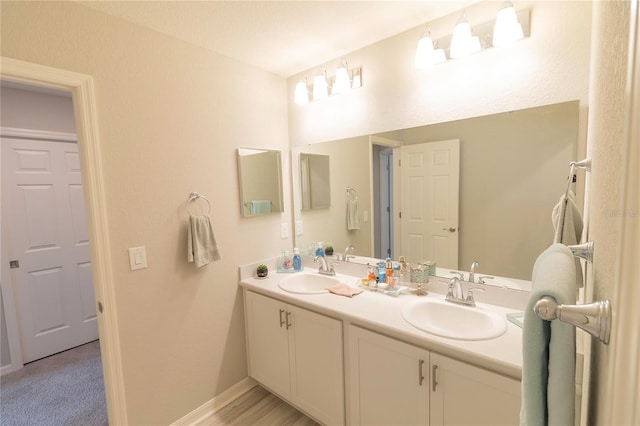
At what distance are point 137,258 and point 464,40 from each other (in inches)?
80.1

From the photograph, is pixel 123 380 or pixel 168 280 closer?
pixel 123 380

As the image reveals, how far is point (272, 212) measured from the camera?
7.56ft

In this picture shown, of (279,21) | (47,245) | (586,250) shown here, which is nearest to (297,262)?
(279,21)

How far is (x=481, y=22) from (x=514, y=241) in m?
1.12

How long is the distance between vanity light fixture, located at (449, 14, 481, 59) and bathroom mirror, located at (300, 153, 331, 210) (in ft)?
3.50

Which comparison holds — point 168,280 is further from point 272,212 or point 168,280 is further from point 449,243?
point 449,243

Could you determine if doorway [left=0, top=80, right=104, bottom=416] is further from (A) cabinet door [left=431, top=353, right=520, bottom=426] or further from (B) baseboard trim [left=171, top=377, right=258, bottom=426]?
(A) cabinet door [left=431, top=353, right=520, bottom=426]

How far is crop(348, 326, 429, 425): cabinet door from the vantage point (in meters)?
1.29

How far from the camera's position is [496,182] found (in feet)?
4.98

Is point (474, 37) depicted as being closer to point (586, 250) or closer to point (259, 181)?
point (586, 250)

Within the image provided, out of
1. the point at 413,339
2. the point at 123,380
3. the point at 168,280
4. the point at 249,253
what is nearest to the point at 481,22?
the point at 413,339

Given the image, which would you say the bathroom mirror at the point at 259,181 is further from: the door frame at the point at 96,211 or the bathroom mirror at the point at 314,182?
the door frame at the point at 96,211

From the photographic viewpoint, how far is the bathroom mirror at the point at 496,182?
1363 millimetres

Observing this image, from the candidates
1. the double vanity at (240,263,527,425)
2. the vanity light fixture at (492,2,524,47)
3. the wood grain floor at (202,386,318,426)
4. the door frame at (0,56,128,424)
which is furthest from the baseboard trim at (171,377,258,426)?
the vanity light fixture at (492,2,524,47)
